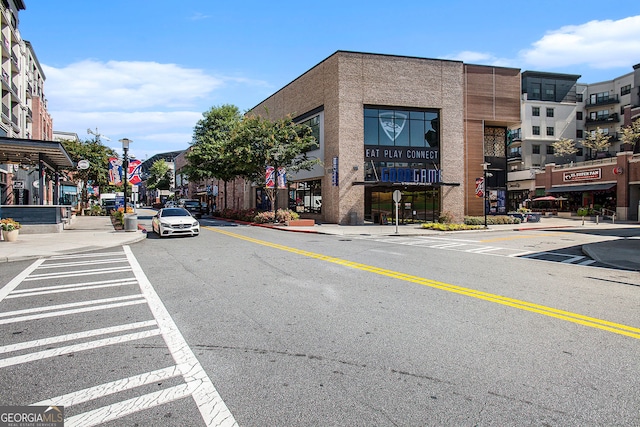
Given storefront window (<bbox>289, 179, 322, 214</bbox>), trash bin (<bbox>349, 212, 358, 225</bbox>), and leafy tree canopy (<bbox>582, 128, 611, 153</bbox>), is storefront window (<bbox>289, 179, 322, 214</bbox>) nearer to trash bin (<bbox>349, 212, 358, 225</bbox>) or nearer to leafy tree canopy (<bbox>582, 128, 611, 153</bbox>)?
trash bin (<bbox>349, 212, 358, 225</bbox>)

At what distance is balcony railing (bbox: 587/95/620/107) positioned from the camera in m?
66.9

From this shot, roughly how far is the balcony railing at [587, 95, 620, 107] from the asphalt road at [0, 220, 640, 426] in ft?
245

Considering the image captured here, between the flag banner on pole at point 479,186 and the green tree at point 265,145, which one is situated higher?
the green tree at point 265,145

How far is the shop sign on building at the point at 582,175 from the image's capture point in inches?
1810

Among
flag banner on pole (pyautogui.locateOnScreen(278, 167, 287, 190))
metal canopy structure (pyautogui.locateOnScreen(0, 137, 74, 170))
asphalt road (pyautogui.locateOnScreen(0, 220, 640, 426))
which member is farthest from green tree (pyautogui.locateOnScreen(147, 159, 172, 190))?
asphalt road (pyautogui.locateOnScreen(0, 220, 640, 426))

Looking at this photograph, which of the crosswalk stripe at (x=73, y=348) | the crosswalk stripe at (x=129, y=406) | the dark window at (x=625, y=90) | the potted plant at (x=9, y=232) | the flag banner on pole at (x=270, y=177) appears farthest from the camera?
the dark window at (x=625, y=90)

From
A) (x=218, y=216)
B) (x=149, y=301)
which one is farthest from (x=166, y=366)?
(x=218, y=216)

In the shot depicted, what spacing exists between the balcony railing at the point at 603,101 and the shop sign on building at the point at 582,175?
90.2 ft

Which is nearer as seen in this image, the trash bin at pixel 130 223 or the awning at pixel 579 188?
the trash bin at pixel 130 223

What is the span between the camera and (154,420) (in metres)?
3.11

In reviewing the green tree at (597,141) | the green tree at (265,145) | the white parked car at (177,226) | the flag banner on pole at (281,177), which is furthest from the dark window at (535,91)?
the white parked car at (177,226)

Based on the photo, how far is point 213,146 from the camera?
39562mm

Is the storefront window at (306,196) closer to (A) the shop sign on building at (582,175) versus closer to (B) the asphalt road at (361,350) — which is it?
(B) the asphalt road at (361,350)

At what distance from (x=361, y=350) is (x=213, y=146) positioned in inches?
1483
